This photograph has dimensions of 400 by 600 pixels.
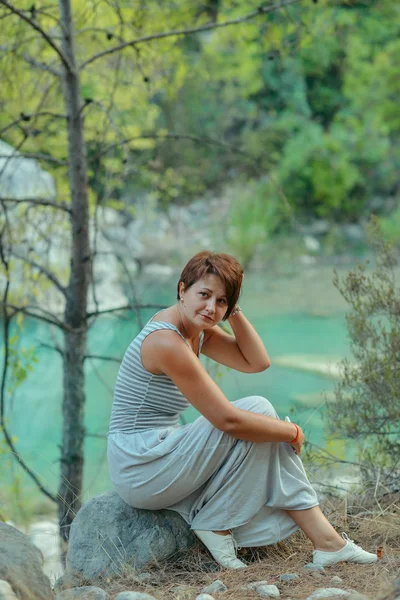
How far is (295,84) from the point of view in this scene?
16219 mm

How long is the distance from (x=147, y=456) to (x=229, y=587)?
1.36ft

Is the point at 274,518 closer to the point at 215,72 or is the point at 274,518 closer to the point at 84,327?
the point at 84,327

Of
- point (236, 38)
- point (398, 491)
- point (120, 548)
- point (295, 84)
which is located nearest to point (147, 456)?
point (120, 548)

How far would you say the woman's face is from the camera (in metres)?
2.12

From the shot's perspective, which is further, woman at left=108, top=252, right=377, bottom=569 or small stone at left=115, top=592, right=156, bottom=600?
woman at left=108, top=252, right=377, bottom=569

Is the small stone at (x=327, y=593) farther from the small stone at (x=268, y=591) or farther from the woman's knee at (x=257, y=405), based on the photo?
the woman's knee at (x=257, y=405)

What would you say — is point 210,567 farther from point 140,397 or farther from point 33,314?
point 33,314

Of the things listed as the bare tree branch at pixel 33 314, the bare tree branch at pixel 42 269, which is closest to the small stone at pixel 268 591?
the bare tree branch at pixel 33 314

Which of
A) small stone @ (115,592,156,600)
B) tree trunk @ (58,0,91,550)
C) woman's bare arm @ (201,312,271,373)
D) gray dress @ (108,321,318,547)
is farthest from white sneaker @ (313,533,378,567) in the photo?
tree trunk @ (58,0,91,550)

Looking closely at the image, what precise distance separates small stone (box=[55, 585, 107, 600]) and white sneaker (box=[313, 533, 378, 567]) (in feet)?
1.96

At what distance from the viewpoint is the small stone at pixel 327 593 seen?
1788mm

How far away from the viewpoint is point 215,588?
6.39ft

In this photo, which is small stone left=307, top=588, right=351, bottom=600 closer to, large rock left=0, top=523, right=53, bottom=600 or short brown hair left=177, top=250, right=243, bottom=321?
large rock left=0, top=523, right=53, bottom=600

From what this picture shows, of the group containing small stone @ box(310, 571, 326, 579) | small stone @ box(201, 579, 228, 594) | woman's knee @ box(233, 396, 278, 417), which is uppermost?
woman's knee @ box(233, 396, 278, 417)
